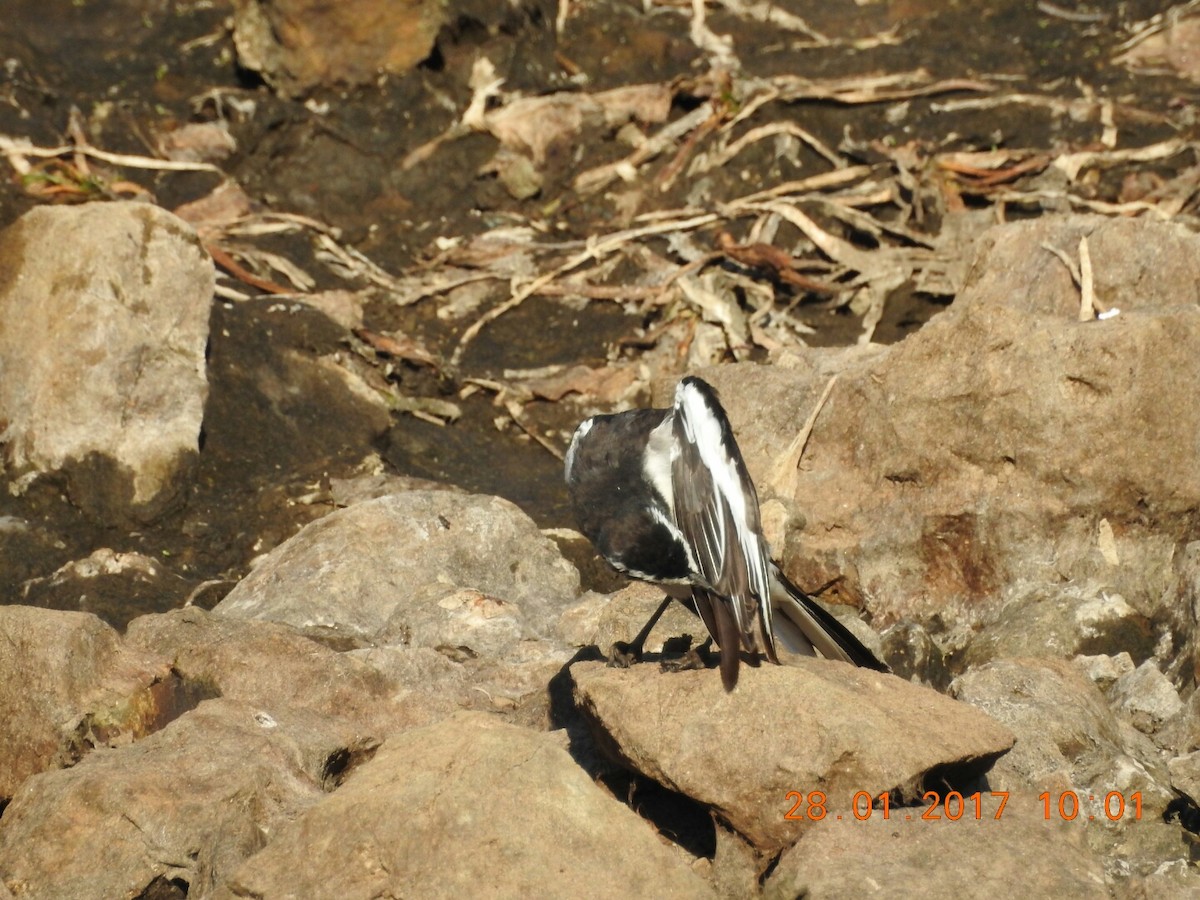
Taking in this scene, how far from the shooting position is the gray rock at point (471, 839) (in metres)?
3.61

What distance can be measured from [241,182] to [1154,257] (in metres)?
7.19

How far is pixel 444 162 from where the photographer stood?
12.1 meters

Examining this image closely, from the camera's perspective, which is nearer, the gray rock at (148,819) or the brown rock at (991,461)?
the gray rock at (148,819)

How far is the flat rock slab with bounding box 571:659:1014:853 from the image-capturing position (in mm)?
3996

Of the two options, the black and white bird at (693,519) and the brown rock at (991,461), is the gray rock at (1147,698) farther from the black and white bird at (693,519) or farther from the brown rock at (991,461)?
the black and white bird at (693,519)

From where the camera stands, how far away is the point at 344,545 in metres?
6.60

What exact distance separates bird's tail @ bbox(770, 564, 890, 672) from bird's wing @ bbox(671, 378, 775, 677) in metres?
0.13

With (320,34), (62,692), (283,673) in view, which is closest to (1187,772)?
(283,673)

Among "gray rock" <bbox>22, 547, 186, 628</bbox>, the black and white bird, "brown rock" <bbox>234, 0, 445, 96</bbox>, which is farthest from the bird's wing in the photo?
"brown rock" <bbox>234, 0, 445, 96</bbox>

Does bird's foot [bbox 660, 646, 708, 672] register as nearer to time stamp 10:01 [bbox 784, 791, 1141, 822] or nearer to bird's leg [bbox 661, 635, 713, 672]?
bird's leg [bbox 661, 635, 713, 672]

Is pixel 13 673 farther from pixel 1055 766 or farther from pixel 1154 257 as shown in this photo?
pixel 1154 257

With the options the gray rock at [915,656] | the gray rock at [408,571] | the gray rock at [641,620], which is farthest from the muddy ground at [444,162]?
the gray rock at [915,656]

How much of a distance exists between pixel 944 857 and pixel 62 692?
2.89 m

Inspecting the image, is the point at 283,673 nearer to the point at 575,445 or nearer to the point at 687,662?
the point at 575,445
